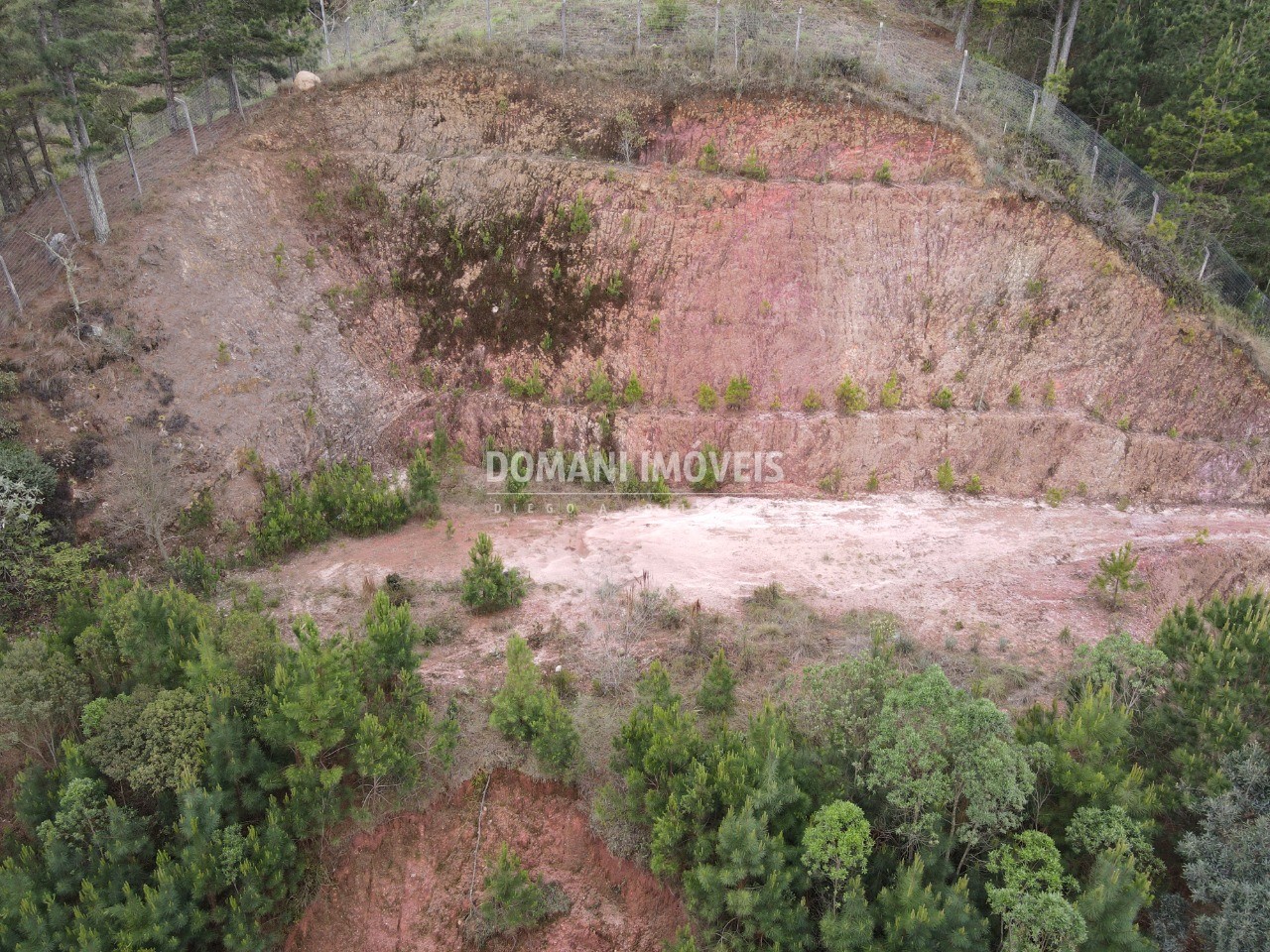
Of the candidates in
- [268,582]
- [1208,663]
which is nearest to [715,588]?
[1208,663]

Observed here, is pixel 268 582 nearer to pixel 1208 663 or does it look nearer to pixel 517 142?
pixel 517 142

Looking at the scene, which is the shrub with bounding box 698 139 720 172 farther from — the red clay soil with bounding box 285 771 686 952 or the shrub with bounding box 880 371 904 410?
the red clay soil with bounding box 285 771 686 952

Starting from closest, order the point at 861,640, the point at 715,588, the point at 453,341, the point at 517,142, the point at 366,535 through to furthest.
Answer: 1. the point at 861,640
2. the point at 715,588
3. the point at 366,535
4. the point at 453,341
5. the point at 517,142

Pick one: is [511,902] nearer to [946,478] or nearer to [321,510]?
[321,510]

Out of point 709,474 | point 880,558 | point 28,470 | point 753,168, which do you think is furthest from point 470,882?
point 753,168

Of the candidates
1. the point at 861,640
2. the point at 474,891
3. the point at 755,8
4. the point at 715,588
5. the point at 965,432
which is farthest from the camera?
the point at 755,8
